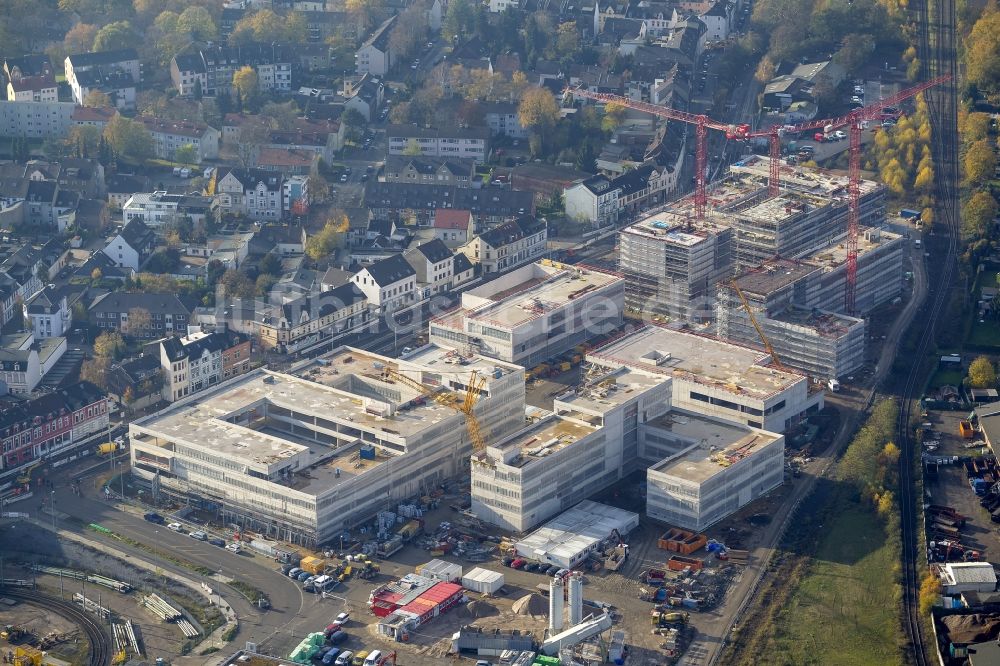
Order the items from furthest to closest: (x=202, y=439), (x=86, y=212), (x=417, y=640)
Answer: (x=86, y=212)
(x=202, y=439)
(x=417, y=640)

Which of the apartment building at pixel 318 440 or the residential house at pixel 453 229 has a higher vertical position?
the residential house at pixel 453 229

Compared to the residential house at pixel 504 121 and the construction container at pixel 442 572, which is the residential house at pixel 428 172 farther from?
the construction container at pixel 442 572

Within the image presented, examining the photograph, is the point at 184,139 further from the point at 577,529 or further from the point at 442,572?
the point at 442,572

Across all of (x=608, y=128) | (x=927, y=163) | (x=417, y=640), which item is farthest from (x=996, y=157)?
(x=417, y=640)

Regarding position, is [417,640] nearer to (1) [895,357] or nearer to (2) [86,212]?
(1) [895,357]

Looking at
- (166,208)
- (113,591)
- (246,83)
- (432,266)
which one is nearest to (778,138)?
(432,266)

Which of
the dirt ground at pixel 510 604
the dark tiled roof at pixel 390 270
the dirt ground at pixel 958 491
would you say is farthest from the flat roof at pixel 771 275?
the dirt ground at pixel 510 604
